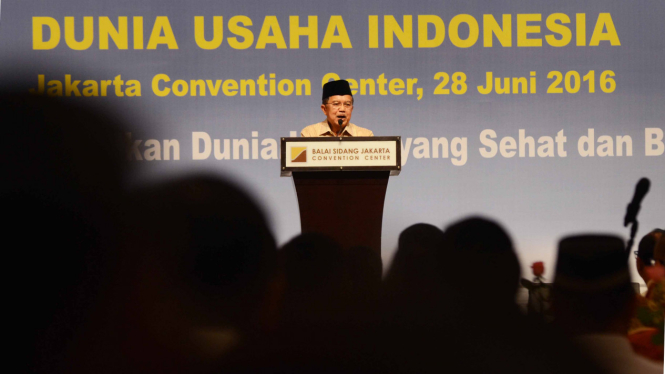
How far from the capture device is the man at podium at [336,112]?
9.76ft

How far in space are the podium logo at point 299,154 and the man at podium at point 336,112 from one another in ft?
1.32

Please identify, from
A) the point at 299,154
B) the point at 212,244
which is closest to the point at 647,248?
the point at 299,154

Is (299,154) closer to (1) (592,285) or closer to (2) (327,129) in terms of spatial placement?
(2) (327,129)

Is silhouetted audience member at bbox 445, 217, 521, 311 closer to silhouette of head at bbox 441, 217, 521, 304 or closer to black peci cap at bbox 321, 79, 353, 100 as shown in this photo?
silhouette of head at bbox 441, 217, 521, 304

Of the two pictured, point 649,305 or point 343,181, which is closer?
point 343,181

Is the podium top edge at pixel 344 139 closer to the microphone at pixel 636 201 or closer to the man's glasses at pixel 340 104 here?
the man's glasses at pixel 340 104

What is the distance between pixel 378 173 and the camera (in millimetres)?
2617

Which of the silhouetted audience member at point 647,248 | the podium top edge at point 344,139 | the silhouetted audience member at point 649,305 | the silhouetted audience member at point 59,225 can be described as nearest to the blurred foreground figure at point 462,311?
the silhouetted audience member at point 649,305

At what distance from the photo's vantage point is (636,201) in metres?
3.32

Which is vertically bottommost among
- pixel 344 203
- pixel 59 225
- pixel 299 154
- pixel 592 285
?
pixel 592 285

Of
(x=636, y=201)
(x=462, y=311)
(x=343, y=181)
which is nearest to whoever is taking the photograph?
(x=343, y=181)

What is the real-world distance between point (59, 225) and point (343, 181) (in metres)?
1.75

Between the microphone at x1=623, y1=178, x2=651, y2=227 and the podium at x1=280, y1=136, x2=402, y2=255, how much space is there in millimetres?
1534

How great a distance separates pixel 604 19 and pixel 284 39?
1.81 meters
